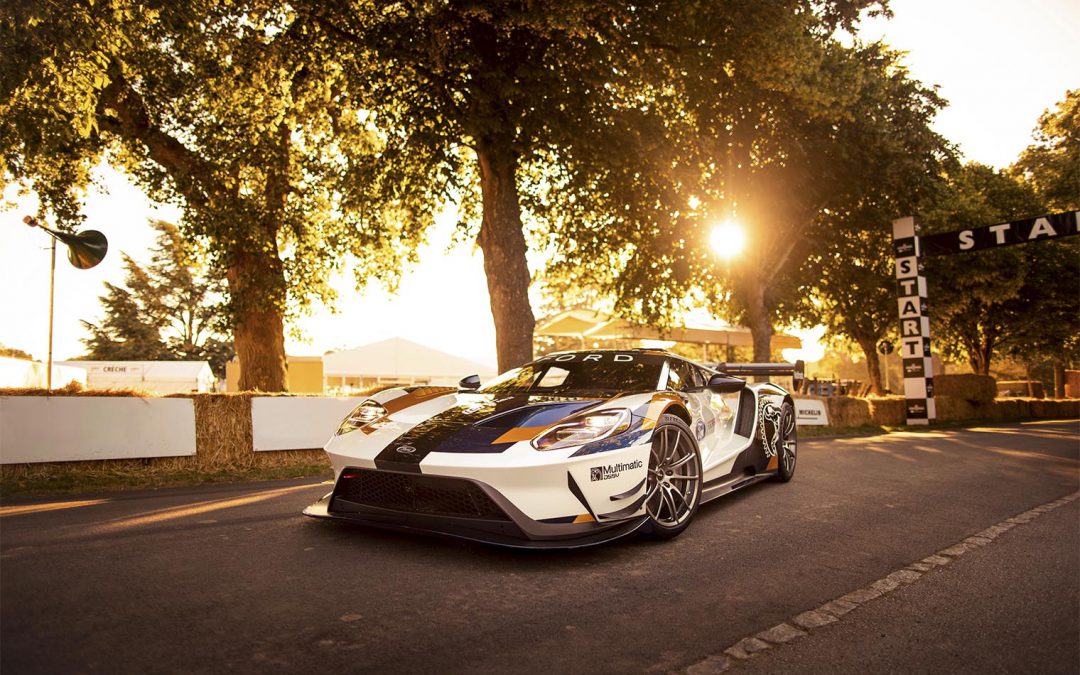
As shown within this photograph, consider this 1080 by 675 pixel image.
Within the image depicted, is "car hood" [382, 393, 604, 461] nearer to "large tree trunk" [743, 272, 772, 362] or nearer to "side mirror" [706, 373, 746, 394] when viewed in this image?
"side mirror" [706, 373, 746, 394]

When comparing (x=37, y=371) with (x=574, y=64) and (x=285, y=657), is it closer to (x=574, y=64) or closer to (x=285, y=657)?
(x=574, y=64)

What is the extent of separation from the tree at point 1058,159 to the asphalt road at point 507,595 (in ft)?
84.7

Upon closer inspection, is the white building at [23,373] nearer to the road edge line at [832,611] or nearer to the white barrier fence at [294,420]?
the white barrier fence at [294,420]

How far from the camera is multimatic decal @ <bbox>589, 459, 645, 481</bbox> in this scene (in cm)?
407

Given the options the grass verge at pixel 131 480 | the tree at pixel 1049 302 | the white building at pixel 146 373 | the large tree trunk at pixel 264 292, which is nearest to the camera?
the grass verge at pixel 131 480

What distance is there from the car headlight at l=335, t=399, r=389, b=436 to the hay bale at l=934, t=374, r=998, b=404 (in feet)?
76.1

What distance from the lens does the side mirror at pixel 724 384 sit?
232 inches

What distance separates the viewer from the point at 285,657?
2508mm

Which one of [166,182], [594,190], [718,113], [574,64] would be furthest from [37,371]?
[718,113]

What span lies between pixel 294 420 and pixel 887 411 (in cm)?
1660

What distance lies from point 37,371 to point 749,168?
23740 mm

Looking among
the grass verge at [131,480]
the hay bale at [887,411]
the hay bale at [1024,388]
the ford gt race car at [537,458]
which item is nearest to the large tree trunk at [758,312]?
the hay bale at [887,411]

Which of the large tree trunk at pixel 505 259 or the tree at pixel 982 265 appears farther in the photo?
the tree at pixel 982 265

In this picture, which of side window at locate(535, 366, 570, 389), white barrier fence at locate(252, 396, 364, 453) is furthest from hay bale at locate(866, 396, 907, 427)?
side window at locate(535, 366, 570, 389)
